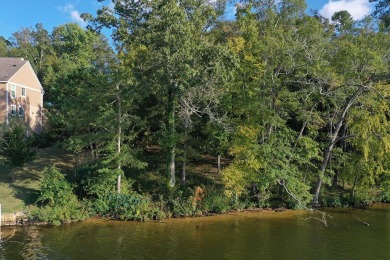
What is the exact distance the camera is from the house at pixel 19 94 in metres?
40.0

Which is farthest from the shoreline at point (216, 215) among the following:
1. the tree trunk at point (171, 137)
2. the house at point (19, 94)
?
the house at point (19, 94)

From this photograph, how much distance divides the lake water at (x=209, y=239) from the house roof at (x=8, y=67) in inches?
996

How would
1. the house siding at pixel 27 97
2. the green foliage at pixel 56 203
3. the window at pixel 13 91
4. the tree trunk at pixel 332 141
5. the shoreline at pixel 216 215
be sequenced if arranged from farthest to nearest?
the window at pixel 13 91
the house siding at pixel 27 97
the tree trunk at pixel 332 141
the green foliage at pixel 56 203
the shoreline at pixel 216 215

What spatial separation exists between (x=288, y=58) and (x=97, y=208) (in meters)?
16.8

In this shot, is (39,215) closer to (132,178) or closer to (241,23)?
(132,178)

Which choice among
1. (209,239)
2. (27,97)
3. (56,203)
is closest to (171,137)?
(56,203)

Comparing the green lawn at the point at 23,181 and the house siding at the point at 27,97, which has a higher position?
the house siding at the point at 27,97

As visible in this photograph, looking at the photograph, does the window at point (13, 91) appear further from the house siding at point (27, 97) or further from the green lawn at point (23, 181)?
the green lawn at point (23, 181)

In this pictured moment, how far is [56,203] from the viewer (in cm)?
2245

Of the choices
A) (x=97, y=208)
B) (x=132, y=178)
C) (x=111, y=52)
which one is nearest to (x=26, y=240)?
(x=97, y=208)

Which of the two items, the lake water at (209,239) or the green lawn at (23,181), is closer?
the lake water at (209,239)

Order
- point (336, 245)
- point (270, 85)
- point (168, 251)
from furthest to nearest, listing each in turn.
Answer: point (270, 85) < point (336, 245) < point (168, 251)

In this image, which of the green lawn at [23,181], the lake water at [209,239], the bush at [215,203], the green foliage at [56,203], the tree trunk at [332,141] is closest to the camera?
the lake water at [209,239]

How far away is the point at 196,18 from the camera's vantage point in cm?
2447
